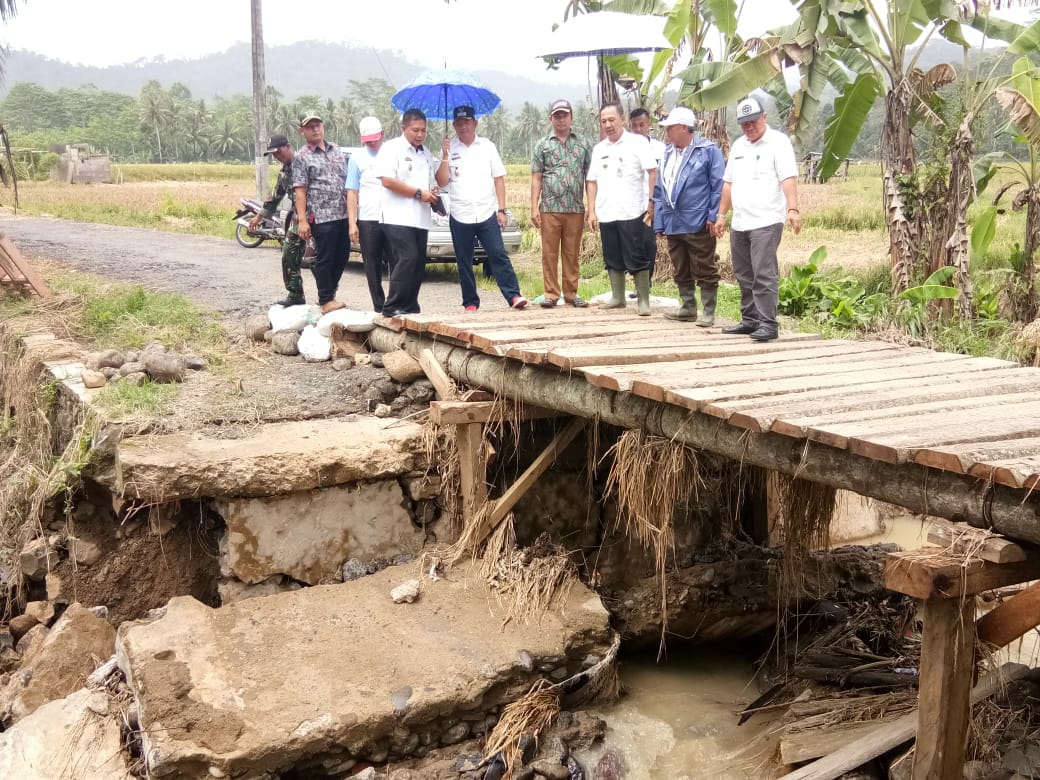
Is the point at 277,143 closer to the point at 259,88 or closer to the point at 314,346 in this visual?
the point at 314,346

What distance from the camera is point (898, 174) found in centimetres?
897

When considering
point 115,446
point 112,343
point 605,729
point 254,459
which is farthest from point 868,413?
point 112,343

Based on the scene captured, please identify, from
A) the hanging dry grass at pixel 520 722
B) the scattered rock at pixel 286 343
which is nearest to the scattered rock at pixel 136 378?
the scattered rock at pixel 286 343

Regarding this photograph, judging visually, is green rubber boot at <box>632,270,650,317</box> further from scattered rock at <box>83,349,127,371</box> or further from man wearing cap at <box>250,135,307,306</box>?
scattered rock at <box>83,349,127,371</box>

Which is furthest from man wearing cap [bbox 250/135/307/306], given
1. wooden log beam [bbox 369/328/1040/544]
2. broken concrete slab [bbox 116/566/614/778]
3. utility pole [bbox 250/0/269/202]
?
utility pole [bbox 250/0/269/202]

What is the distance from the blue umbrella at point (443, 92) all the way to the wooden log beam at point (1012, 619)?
16.7 ft

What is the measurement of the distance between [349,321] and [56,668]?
3248 millimetres

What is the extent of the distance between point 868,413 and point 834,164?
5.75 m

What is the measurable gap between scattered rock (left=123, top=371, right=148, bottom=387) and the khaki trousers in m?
3.09

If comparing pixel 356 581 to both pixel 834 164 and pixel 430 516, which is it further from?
pixel 834 164

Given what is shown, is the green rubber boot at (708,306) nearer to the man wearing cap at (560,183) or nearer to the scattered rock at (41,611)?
the man wearing cap at (560,183)

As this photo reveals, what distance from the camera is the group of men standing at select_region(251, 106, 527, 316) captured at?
6977 mm

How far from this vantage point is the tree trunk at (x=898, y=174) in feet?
29.3

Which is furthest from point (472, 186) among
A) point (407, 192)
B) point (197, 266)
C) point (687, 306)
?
point (197, 266)
